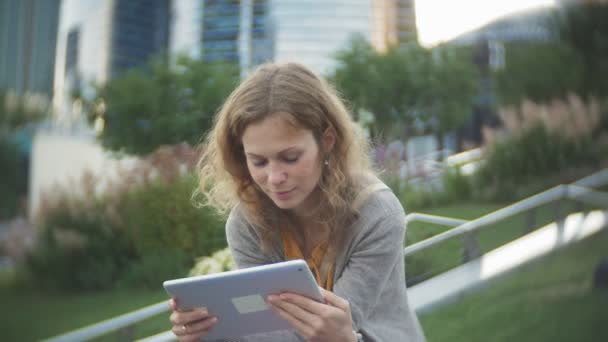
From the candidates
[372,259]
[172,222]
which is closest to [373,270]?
[372,259]

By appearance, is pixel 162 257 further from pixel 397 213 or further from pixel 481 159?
pixel 481 159

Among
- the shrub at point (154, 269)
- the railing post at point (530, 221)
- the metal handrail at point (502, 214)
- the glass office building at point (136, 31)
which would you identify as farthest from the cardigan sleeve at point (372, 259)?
the glass office building at point (136, 31)

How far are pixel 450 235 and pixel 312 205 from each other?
1.35 meters

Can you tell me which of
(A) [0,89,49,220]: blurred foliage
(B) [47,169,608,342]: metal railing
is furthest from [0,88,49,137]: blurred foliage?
(B) [47,169,608,342]: metal railing

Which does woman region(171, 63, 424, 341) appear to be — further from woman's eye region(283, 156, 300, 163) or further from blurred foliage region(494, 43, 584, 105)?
blurred foliage region(494, 43, 584, 105)

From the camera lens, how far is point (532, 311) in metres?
2.89

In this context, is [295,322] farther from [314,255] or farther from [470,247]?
[470,247]

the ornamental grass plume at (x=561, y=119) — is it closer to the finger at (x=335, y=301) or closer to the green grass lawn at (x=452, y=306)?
the green grass lawn at (x=452, y=306)

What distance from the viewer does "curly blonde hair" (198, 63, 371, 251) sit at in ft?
4.53

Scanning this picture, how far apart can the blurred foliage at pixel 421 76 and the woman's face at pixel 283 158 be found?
281 inches

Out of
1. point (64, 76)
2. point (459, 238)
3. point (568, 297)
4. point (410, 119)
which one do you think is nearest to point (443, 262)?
point (459, 238)

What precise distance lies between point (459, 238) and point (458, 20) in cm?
267

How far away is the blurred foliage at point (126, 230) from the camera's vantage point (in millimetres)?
3240

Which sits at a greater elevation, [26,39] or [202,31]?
[202,31]
